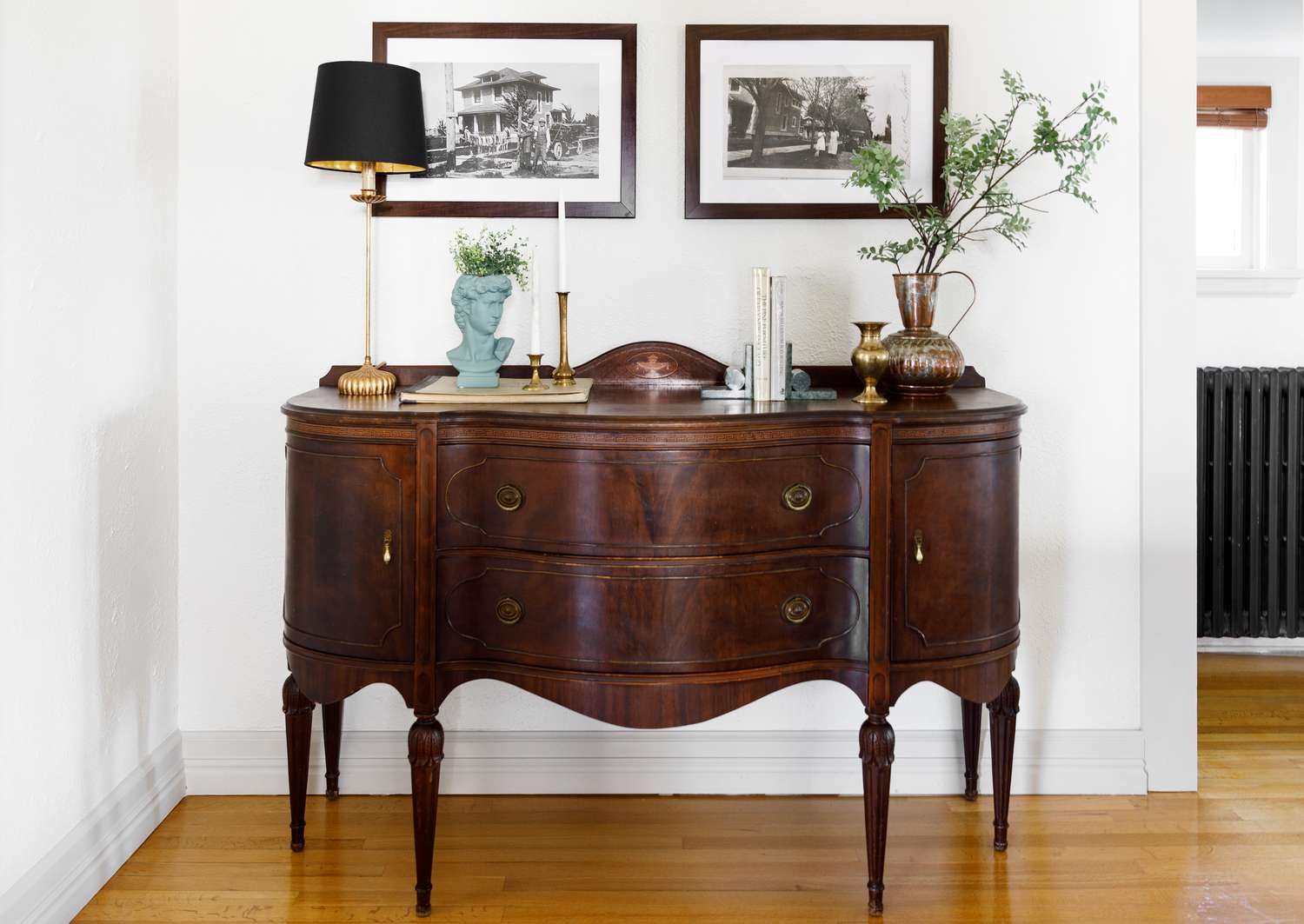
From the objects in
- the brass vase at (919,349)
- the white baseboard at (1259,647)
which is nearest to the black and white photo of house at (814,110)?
the brass vase at (919,349)

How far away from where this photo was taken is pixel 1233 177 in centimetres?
400

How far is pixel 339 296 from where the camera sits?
104 inches

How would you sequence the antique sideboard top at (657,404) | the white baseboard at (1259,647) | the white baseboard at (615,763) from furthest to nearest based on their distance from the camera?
the white baseboard at (1259,647), the white baseboard at (615,763), the antique sideboard top at (657,404)

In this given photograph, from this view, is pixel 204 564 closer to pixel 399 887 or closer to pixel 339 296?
pixel 339 296

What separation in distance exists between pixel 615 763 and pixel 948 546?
1013mm

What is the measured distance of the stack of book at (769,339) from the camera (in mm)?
2295

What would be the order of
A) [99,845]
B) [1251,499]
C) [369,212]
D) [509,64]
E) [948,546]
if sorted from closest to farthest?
[948,546] < [99,845] < [369,212] < [509,64] < [1251,499]

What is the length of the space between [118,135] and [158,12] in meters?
0.34

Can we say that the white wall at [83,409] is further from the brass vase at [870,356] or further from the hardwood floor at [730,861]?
the brass vase at [870,356]

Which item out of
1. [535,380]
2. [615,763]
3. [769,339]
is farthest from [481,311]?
[615,763]

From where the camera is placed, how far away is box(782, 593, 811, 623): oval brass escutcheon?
2.10 m

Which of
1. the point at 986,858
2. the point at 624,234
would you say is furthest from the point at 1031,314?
the point at 986,858

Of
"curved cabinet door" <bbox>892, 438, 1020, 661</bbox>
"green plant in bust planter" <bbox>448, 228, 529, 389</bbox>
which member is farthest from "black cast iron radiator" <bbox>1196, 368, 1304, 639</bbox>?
"green plant in bust planter" <bbox>448, 228, 529, 389</bbox>

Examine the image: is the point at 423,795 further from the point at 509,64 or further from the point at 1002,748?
the point at 509,64
